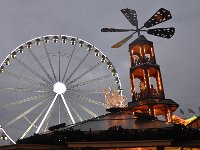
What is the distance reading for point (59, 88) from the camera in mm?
31438

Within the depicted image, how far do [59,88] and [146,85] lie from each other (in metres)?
8.76

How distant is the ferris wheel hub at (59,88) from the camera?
31297 mm

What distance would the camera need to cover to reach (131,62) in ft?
111

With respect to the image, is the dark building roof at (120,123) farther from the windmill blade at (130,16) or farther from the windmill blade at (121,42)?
the windmill blade at (130,16)

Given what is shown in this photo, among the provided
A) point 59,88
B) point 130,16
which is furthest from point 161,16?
point 59,88

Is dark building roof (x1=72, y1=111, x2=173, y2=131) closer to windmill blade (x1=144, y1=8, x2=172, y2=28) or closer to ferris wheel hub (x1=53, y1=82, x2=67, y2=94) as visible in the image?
ferris wheel hub (x1=53, y1=82, x2=67, y2=94)

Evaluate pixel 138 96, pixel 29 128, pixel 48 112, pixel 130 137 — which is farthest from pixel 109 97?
pixel 130 137

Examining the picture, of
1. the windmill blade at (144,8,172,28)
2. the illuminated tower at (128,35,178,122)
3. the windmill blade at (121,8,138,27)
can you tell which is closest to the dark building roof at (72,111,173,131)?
the illuminated tower at (128,35,178,122)

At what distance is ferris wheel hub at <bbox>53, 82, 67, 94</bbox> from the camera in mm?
31297

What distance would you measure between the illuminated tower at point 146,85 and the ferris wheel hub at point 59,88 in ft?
22.4

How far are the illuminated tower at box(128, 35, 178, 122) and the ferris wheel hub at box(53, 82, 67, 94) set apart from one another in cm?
682

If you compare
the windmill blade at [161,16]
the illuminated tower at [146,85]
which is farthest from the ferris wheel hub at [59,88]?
the windmill blade at [161,16]

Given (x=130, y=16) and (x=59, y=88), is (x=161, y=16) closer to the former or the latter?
(x=130, y=16)

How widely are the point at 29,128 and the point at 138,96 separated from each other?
1109 centimetres
